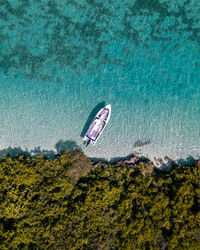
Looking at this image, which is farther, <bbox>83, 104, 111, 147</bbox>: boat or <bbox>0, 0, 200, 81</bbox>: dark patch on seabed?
<bbox>0, 0, 200, 81</bbox>: dark patch on seabed

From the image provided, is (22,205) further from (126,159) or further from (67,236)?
(126,159)

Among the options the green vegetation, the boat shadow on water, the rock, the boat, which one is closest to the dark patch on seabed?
the boat shadow on water

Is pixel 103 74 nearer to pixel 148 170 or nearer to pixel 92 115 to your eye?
pixel 92 115

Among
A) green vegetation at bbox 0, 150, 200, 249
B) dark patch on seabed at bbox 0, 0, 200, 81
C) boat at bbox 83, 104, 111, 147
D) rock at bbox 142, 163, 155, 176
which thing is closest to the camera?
green vegetation at bbox 0, 150, 200, 249

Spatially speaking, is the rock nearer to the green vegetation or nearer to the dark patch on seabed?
the green vegetation

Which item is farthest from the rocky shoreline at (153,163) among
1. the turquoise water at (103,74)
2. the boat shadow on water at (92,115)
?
the boat shadow on water at (92,115)

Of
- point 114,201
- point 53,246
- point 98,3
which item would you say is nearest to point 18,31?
point 98,3
